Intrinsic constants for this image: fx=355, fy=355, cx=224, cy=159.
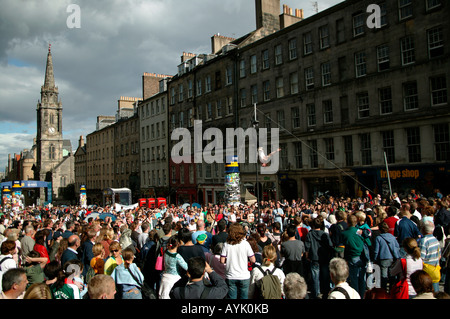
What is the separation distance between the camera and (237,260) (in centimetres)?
625

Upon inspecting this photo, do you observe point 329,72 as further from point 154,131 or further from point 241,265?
point 154,131

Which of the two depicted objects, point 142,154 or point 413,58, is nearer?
point 413,58

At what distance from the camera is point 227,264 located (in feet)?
20.7

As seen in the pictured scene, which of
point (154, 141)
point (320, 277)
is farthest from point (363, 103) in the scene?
point (154, 141)

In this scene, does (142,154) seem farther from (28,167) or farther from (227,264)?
(28,167)

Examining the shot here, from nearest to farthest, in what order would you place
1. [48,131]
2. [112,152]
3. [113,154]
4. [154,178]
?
[154,178]
[113,154]
[112,152]
[48,131]

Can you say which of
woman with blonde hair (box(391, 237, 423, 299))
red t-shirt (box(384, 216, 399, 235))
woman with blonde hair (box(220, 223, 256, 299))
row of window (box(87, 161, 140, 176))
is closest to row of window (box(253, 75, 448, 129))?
red t-shirt (box(384, 216, 399, 235))

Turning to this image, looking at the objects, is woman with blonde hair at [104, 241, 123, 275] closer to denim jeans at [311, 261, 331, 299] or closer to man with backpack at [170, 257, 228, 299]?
man with backpack at [170, 257, 228, 299]

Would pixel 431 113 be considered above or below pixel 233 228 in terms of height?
above

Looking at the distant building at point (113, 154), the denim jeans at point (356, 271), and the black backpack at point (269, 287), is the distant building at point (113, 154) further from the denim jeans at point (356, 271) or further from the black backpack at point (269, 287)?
the black backpack at point (269, 287)

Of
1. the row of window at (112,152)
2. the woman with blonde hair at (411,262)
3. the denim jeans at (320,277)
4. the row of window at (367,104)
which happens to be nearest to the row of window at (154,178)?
the row of window at (112,152)

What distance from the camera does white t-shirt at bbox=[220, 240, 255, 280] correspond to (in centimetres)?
625
